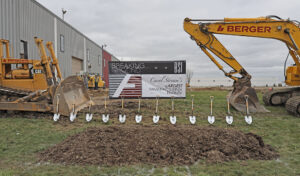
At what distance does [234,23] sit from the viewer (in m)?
9.73

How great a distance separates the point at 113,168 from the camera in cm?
388

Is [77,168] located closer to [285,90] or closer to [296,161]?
[296,161]

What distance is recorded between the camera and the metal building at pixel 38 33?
1321 centimetres

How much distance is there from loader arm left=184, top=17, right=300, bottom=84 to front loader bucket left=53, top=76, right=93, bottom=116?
5.64 metres

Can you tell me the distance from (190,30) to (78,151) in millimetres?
7828

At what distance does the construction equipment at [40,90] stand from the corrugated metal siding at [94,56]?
20.3 meters

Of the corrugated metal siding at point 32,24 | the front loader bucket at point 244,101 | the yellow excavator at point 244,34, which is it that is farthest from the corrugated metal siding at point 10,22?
the front loader bucket at point 244,101

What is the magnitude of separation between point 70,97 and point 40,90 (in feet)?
4.17

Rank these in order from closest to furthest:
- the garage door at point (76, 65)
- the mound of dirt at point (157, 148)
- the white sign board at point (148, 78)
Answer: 1. the mound of dirt at point (157, 148)
2. the white sign board at point (148, 78)
3. the garage door at point (76, 65)

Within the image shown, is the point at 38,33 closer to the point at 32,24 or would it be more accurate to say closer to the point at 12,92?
the point at 32,24

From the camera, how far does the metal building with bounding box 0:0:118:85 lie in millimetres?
13211

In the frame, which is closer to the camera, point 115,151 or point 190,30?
point 115,151

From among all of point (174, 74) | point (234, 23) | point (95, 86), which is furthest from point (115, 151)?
point (95, 86)

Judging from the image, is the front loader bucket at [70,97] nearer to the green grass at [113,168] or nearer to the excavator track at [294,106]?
the green grass at [113,168]
